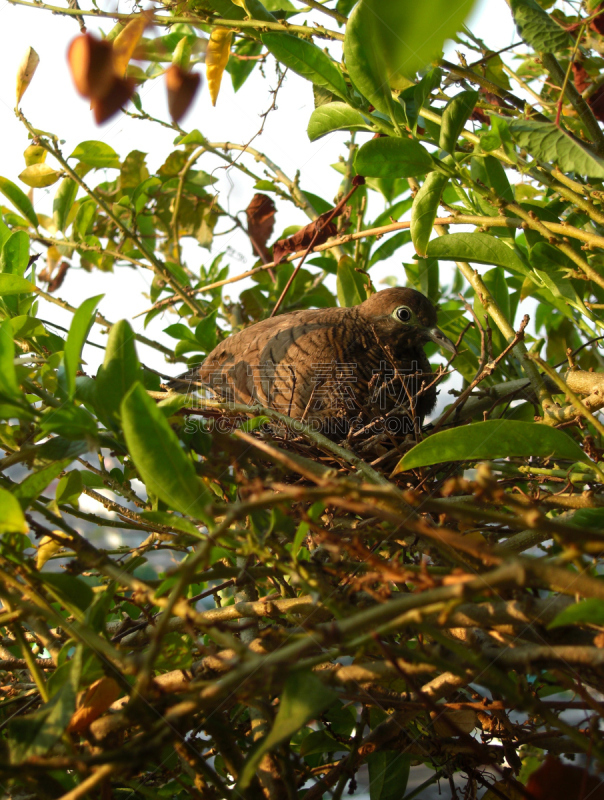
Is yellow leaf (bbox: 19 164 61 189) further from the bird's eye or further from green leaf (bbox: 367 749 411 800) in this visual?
green leaf (bbox: 367 749 411 800)

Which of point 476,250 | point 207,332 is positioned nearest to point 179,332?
point 207,332

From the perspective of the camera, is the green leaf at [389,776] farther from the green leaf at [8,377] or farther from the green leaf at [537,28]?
the green leaf at [537,28]

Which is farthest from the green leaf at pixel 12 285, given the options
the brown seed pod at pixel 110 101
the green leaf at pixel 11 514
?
the green leaf at pixel 11 514

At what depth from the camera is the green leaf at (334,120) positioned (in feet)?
4.22

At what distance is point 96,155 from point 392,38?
4.02 ft

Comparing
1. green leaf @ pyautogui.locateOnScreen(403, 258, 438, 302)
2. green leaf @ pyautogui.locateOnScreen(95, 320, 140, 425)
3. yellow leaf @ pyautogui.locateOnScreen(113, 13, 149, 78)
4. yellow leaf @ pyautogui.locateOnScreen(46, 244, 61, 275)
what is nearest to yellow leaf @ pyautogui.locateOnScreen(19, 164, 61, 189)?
yellow leaf @ pyautogui.locateOnScreen(46, 244, 61, 275)

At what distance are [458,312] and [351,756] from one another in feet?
5.10

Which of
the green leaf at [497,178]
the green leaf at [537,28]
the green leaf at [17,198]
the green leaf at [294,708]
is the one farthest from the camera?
the green leaf at [17,198]

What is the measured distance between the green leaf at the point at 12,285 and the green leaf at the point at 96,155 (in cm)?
76

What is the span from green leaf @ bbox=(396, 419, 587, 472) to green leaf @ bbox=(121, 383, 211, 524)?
0.32m

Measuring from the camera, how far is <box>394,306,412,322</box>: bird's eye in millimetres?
2275

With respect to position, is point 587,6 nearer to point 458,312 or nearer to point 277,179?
point 458,312

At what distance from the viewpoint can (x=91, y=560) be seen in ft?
2.21

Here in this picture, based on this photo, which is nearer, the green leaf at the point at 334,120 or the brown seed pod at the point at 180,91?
the brown seed pod at the point at 180,91
